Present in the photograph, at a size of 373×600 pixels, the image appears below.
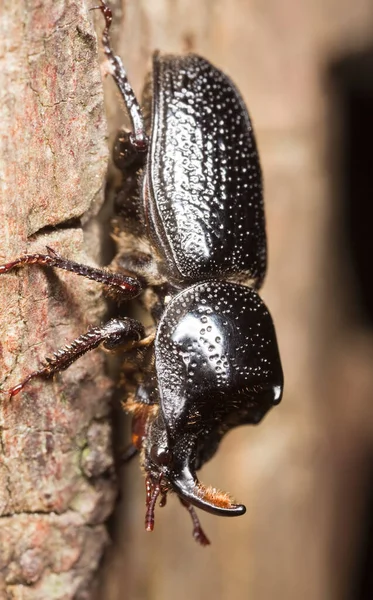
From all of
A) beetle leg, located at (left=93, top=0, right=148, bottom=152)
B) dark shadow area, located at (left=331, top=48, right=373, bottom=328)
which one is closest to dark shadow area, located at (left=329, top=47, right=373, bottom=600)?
dark shadow area, located at (left=331, top=48, right=373, bottom=328)

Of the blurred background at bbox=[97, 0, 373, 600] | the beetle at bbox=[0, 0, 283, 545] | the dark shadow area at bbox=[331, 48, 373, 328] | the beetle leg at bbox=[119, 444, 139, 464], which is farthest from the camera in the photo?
the dark shadow area at bbox=[331, 48, 373, 328]

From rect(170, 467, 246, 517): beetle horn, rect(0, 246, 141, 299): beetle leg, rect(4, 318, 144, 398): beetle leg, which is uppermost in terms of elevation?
rect(0, 246, 141, 299): beetle leg

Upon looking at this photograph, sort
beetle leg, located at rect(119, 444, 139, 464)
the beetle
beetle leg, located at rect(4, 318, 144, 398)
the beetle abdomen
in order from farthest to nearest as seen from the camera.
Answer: beetle leg, located at rect(119, 444, 139, 464) → the beetle abdomen → the beetle → beetle leg, located at rect(4, 318, 144, 398)

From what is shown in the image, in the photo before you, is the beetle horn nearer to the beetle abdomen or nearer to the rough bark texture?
the rough bark texture

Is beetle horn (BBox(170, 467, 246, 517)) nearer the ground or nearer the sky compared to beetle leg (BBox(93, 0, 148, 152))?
nearer the ground

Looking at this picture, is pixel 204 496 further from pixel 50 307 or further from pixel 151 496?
pixel 50 307

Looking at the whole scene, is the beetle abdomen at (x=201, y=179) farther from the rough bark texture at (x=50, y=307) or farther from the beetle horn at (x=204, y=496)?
the beetle horn at (x=204, y=496)

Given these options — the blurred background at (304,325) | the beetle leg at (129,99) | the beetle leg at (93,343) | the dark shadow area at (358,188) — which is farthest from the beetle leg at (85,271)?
the dark shadow area at (358,188)
